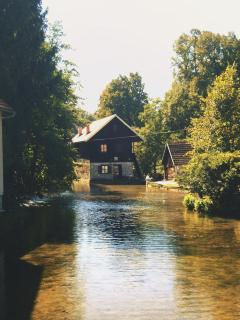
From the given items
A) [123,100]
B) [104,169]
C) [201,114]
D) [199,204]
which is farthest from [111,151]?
[199,204]

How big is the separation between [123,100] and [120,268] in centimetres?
9355

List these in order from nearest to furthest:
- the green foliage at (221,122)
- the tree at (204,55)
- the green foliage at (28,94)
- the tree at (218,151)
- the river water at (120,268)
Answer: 1. the river water at (120,268)
2. the green foliage at (28,94)
3. the tree at (218,151)
4. the green foliage at (221,122)
5. the tree at (204,55)

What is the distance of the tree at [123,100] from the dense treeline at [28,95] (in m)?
74.2

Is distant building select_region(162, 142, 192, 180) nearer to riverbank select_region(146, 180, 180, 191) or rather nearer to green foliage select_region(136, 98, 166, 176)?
riverbank select_region(146, 180, 180, 191)

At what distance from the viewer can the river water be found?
11.3 metres

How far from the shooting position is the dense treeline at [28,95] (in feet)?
88.2

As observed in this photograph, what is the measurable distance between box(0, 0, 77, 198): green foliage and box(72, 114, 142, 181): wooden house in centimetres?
4144

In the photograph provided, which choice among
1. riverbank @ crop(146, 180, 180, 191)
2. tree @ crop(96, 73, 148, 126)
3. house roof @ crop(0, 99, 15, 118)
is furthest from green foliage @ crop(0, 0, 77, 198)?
tree @ crop(96, 73, 148, 126)

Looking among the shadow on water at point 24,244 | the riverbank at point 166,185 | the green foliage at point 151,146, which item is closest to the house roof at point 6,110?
the shadow on water at point 24,244

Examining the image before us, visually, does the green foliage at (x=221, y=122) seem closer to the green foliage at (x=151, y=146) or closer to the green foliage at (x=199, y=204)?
the green foliage at (x=199, y=204)

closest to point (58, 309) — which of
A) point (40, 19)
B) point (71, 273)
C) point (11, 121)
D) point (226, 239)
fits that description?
point (71, 273)

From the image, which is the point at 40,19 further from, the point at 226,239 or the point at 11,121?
the point at 226,239

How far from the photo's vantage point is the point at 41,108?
29531 millimetres

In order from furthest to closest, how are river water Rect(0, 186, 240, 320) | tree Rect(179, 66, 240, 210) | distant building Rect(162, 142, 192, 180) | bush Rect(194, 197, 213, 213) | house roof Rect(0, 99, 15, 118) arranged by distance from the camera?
distant building Rect(162, 142, 192, 180) → bush Rect(194, 197, 213, 213) → tree Rect(179, 66, 240, 210) → house roof Rect(0, 99, 15, 118) → river water Rect(0, 186, 240, 320)
